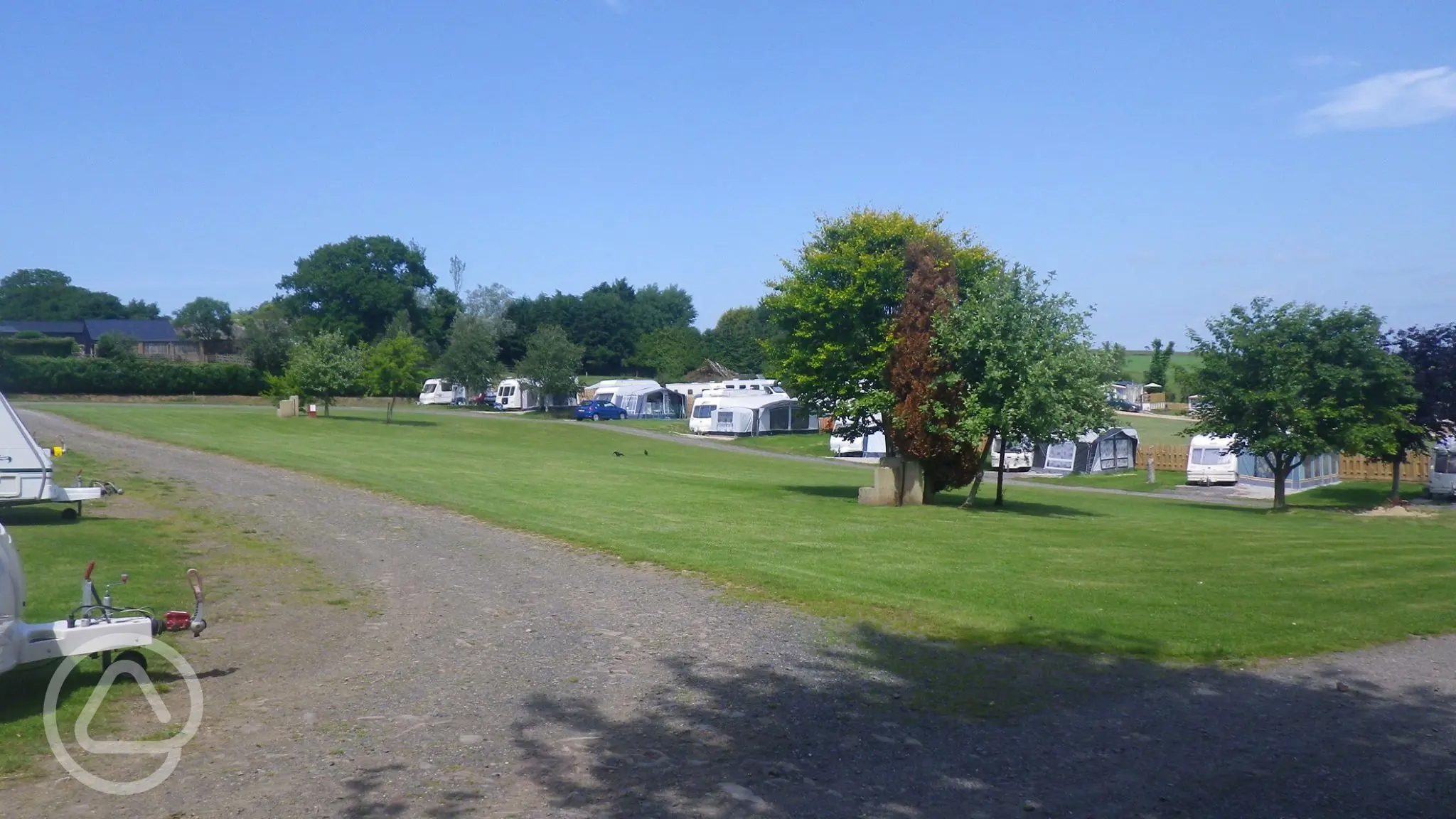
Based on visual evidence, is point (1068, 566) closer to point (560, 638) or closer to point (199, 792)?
point (560, 638)

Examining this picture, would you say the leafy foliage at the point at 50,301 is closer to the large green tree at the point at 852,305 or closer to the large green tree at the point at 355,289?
the large green tree at the point at 355,289

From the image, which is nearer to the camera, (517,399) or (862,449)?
(862,449)

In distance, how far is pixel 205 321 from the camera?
110m

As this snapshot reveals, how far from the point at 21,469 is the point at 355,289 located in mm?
106573

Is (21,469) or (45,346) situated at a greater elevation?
(45,346)

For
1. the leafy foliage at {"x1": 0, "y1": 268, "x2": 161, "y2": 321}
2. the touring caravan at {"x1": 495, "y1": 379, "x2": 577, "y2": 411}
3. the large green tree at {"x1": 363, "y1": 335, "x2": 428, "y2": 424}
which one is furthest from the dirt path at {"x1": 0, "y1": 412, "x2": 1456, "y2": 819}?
the leafy foliage at {"x1": 0, "y1": 268, "x2": 161, "y2": 321}

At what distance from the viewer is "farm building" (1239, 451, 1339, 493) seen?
4428 centimetres

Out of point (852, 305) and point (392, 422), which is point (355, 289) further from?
point (852, 305)

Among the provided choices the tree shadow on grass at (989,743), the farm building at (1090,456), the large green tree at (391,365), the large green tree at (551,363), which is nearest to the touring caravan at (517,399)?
the large green tree at (551,363)

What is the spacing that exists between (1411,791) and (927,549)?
10463mm

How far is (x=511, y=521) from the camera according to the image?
1791 centimetres

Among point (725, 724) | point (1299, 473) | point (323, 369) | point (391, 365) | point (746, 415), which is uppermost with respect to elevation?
point (391, 365)

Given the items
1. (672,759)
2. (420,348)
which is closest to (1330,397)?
(672,759)

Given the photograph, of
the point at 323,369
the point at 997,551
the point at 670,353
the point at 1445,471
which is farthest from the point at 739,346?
the point at 997,551
